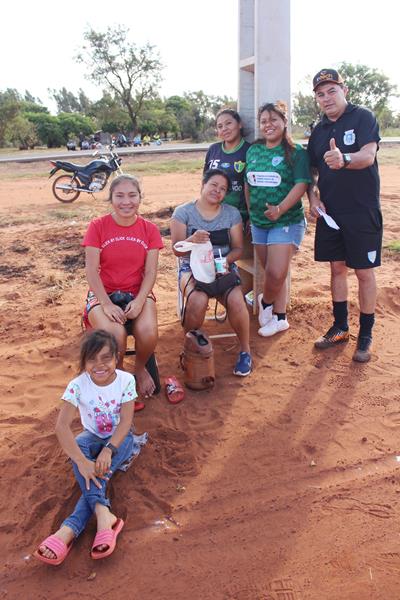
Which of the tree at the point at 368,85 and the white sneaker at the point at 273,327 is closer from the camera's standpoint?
the white sneaker at the point at 273,327

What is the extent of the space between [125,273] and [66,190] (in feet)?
25.9

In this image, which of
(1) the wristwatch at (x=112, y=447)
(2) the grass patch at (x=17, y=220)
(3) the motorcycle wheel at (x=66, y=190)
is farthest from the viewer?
(3) the motorcycle wheel at (x=66, y=190)

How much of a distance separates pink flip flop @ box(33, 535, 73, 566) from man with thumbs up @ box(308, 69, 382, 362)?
2.54 meters

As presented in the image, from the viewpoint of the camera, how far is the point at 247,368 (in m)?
3.79

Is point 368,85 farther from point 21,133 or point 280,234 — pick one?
point 280,234

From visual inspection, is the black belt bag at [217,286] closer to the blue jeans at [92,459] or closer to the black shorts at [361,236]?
the black shorts at [361,236]

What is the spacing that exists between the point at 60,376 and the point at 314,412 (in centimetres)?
188

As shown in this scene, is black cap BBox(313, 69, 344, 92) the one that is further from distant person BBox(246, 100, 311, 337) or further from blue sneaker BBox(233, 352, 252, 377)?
blue sneaker BBox(233, 352, 252, 377)

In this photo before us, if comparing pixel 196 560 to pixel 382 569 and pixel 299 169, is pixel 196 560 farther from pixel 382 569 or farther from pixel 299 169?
pixel 299 169

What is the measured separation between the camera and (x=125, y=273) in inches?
139

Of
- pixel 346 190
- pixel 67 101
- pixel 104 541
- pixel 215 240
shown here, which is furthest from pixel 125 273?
pixel 67 101

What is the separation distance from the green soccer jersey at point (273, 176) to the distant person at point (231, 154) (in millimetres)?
152

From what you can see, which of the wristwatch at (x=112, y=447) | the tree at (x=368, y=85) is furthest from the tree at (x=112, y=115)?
the wristwatch at (x=112, y=447)

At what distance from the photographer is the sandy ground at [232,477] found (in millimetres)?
2211
